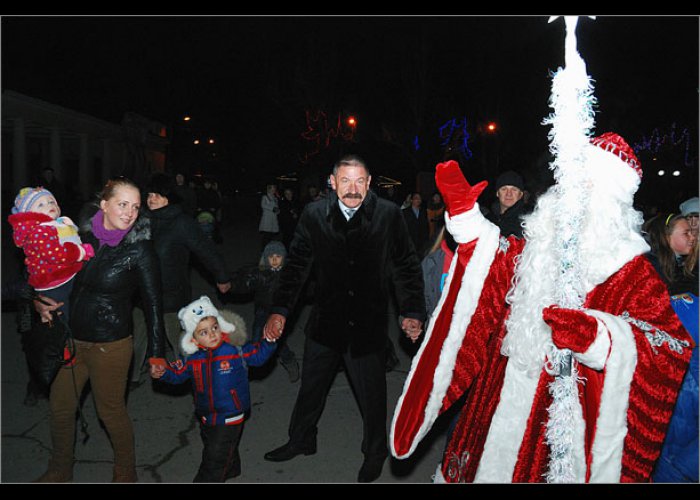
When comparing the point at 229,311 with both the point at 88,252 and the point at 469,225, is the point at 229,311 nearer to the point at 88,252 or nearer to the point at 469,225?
the point at 88,252

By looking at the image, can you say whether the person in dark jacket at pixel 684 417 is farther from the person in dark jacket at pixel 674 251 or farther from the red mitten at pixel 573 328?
the red mitten at pixel 573 328

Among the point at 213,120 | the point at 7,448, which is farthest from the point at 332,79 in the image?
the point at 7,448

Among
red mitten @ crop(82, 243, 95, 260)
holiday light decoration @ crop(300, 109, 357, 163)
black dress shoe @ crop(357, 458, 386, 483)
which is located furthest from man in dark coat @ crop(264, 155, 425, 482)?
holiday light decoration @ crop(300, 109, 357, 163)

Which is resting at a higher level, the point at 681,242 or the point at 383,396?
the point at 681,242

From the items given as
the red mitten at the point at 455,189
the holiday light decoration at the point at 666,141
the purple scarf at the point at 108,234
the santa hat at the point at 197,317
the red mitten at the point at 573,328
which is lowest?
the santa hat at the point at 197,317

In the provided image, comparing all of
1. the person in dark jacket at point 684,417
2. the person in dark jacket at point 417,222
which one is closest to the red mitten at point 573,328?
the person in dark jacket at point 684,417

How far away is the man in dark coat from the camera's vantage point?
3.82 m

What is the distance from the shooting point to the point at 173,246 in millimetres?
4977

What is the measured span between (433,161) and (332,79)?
780cm

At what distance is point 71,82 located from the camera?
26.5m

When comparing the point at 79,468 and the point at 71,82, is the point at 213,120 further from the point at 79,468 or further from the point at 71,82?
the point at 79,468

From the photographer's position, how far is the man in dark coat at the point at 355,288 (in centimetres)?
382

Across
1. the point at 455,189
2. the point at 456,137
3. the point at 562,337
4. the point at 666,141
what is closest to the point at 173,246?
the point at 455,189

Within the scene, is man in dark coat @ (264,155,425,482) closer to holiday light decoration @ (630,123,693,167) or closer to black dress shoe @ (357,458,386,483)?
black dress shoe @ (357,458,386,483)
